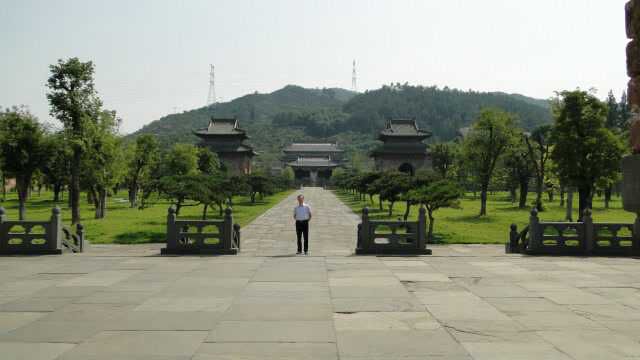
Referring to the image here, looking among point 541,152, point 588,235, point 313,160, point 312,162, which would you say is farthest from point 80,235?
point 313,160

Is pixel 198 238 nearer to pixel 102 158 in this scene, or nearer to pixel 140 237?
Answer: pixel 140 237

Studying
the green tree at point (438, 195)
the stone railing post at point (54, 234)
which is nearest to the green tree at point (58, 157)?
the stone railing post at point (54, 234)

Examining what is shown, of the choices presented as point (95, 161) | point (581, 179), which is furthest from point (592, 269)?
point (95, 161)

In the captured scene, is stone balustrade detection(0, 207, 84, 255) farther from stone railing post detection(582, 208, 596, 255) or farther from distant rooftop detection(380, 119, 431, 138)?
distant rooftop detection(380, 119, 431, 138)

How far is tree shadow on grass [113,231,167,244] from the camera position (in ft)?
62.6

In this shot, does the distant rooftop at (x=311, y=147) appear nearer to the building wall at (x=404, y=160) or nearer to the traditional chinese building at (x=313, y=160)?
the traditional chinese building at (x=313, y=160)

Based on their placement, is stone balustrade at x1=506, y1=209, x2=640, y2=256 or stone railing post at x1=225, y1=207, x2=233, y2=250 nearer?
stone balustrade at x1=506, y1=209, x2=640, y2=256

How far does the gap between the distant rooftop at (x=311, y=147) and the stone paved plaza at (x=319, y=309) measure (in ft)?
377

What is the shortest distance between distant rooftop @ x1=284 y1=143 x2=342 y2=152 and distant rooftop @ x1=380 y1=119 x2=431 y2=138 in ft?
125

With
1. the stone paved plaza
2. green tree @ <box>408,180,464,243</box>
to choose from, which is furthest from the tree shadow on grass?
green tree @ <box>408,180,464,243</box>

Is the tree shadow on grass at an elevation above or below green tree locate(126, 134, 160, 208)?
below

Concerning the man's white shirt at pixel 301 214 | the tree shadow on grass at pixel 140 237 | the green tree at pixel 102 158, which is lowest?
the tree shadow on grass at pixel 140 237

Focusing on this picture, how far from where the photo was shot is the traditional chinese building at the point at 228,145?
282 ft

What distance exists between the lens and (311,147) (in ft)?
428
